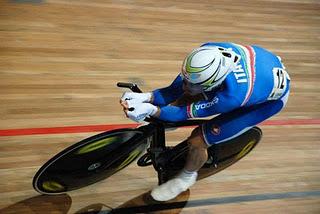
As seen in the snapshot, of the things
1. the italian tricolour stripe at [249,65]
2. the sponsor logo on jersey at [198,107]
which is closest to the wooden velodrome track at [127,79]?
the sponsor logo on jersey at [198,107]

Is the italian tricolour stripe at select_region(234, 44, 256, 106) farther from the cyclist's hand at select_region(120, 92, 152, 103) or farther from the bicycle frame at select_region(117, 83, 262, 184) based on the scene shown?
the cyclist's hand at select_region(120, 92, 152, 103)

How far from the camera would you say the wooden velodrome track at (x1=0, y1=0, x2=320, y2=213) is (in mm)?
3227

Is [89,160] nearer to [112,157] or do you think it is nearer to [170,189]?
[112,157]

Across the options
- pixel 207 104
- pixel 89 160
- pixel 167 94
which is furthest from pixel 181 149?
pixel 89 160

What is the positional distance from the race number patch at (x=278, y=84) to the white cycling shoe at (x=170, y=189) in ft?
2.55

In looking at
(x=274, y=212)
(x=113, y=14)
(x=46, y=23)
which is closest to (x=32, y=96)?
(x=46, y=23)

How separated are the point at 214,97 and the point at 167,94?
34 cm

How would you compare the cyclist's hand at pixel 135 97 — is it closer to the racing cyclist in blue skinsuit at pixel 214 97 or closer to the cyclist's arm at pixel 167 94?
the racing cyclist in blue skinsuit at pixel 214 97

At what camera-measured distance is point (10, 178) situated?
122 inches

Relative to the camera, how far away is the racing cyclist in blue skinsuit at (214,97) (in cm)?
254

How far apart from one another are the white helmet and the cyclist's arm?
0.32m

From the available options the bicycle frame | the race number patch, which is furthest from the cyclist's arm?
the race number patch

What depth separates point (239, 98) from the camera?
268 centimetres

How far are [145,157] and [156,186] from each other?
12.7 inches
